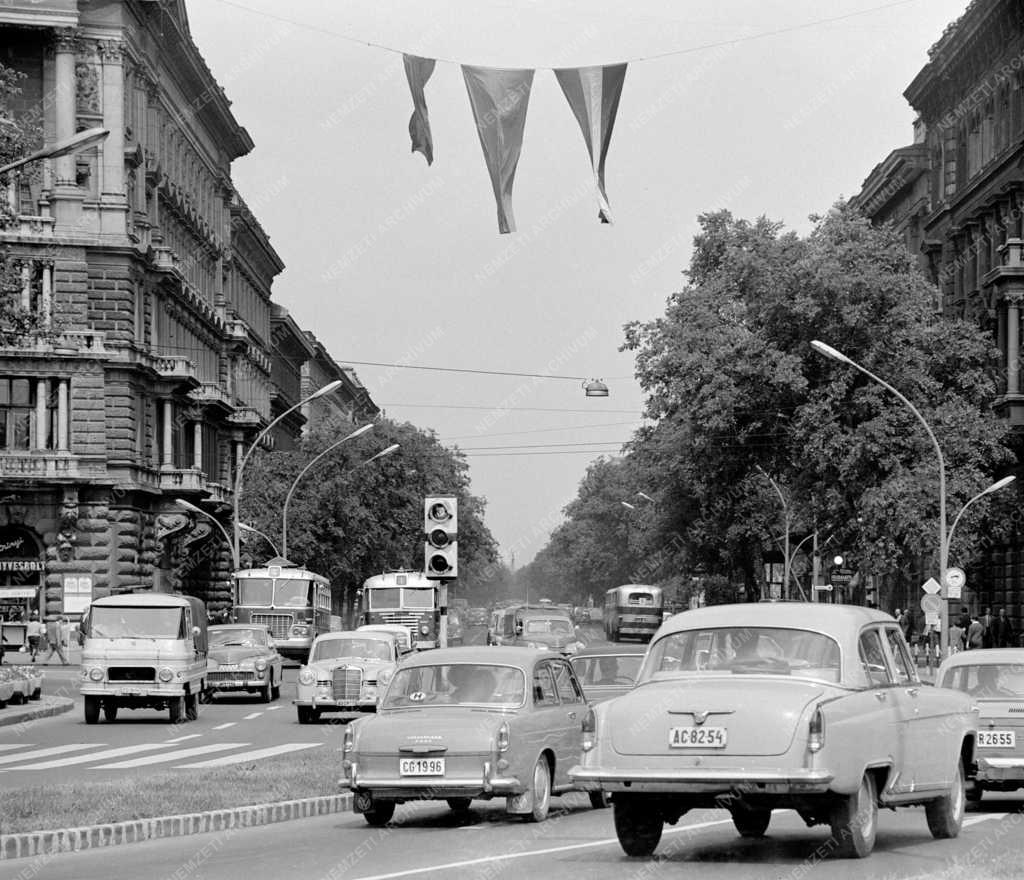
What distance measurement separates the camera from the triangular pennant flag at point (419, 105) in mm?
25516

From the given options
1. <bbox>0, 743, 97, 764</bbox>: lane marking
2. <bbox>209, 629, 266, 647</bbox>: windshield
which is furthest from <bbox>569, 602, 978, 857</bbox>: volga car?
<bbox>209, 629, 266, 647</bbox>: windshield

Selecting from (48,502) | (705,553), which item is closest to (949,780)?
(48,502)

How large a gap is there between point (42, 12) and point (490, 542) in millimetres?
60380

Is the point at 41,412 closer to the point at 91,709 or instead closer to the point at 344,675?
the point at 91,709

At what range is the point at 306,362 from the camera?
474 ft

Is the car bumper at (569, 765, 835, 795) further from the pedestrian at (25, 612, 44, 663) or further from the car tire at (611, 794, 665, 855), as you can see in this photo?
the pedestrian at (25, 612, 44, 663)

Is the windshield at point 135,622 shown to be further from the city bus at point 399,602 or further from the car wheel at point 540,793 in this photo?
the city bus at point 399,602

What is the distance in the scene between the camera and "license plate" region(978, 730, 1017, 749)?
19594 millimetres

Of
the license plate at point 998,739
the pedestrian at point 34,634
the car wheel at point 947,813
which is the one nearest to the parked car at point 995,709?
the license plate at point 998,739

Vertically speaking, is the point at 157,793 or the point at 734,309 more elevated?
the point at 734,309

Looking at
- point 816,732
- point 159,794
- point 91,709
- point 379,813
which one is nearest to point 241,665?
point 91,709

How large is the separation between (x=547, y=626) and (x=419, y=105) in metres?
30.9

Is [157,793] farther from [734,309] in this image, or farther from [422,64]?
[734,309]

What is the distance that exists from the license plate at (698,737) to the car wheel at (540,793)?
14.6 ft
